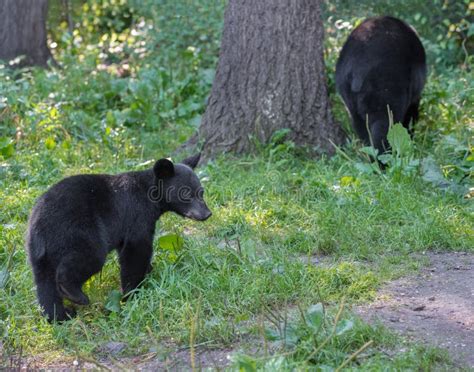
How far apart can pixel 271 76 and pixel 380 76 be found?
1.09m

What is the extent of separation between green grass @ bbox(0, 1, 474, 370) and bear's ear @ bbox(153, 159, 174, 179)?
1.96 ft

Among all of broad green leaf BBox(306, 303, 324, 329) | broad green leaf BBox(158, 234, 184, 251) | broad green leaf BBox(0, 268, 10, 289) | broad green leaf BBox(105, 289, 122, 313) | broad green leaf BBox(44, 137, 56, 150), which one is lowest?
broad green leaf BBox(44, 137, 56, 150)

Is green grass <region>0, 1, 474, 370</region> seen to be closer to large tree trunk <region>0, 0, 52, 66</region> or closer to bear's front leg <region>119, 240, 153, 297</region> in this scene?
bear's front leg <region>119, 240, 153, 297</region>

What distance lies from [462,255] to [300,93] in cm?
271

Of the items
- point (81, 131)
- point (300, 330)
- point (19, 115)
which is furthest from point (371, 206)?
point (19, 115)

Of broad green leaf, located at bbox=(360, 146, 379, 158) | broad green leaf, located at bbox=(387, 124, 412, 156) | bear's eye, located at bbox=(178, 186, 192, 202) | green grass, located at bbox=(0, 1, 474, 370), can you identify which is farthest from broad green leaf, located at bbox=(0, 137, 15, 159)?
broad green leaf, located at bbox=(387, 124, 412, 156)

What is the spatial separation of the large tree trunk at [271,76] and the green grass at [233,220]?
241mm

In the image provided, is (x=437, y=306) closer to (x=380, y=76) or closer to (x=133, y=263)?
(x=133, y=263)

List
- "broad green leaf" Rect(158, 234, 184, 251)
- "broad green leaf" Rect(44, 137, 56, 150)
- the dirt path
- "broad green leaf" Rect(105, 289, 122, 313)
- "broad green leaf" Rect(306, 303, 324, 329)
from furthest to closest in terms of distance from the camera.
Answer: "broad green leaf" Rect(44, 137, 56, 150) → "broad green leaf" Rect(158, 234, 184, 251) → "broad green leaf" Rect(105, 289, 122, 313) → the dirt path → "broad green leaf" Rect(306, 303, 324, 329)

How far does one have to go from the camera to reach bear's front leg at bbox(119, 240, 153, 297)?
5.41m

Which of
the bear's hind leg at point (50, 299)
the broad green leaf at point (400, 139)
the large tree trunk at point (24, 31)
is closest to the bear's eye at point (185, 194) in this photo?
the bear's hind leg at point (50, 299)

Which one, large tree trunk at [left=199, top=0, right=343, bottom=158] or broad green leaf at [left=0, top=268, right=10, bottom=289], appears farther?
large tree trunk at [left=199, top=0, right=343, bottom=158]

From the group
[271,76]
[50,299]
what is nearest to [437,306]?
[50,299]

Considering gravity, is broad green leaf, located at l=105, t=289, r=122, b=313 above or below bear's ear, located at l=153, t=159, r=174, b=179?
below
